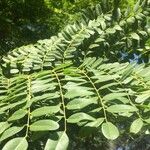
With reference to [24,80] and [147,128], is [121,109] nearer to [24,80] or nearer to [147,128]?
[147,128]

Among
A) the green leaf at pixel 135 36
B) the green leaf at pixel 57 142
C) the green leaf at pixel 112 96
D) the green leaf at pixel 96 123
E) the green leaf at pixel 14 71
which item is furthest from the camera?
the green leaf at pixel 135 36

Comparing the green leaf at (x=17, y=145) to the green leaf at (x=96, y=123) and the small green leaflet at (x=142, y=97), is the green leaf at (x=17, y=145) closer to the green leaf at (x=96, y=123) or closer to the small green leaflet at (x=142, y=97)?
the green leaf at (x=96, y=123)

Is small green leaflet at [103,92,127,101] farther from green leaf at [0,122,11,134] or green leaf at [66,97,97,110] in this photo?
green leaf at [0,122,11,134]

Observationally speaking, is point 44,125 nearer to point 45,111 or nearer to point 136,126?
point 45,111

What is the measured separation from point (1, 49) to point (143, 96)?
2.22 m

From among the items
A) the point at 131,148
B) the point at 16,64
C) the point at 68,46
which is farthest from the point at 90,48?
the point at 131,148

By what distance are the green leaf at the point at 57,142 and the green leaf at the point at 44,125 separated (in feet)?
0.06

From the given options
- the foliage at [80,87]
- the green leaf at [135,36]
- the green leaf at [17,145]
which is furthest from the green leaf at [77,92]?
the green leaf at [135,36]

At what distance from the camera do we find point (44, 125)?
1058mm

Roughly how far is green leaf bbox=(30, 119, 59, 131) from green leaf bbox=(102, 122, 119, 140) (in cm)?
11

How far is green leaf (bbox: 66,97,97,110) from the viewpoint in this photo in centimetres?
116

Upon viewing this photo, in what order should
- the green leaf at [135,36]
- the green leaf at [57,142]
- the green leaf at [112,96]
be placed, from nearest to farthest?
the green leaf at [57,142] → the green leaf at [112,96] → the green leaf at [135,36]

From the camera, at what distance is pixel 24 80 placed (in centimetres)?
145

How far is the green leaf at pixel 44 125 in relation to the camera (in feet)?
3.42
